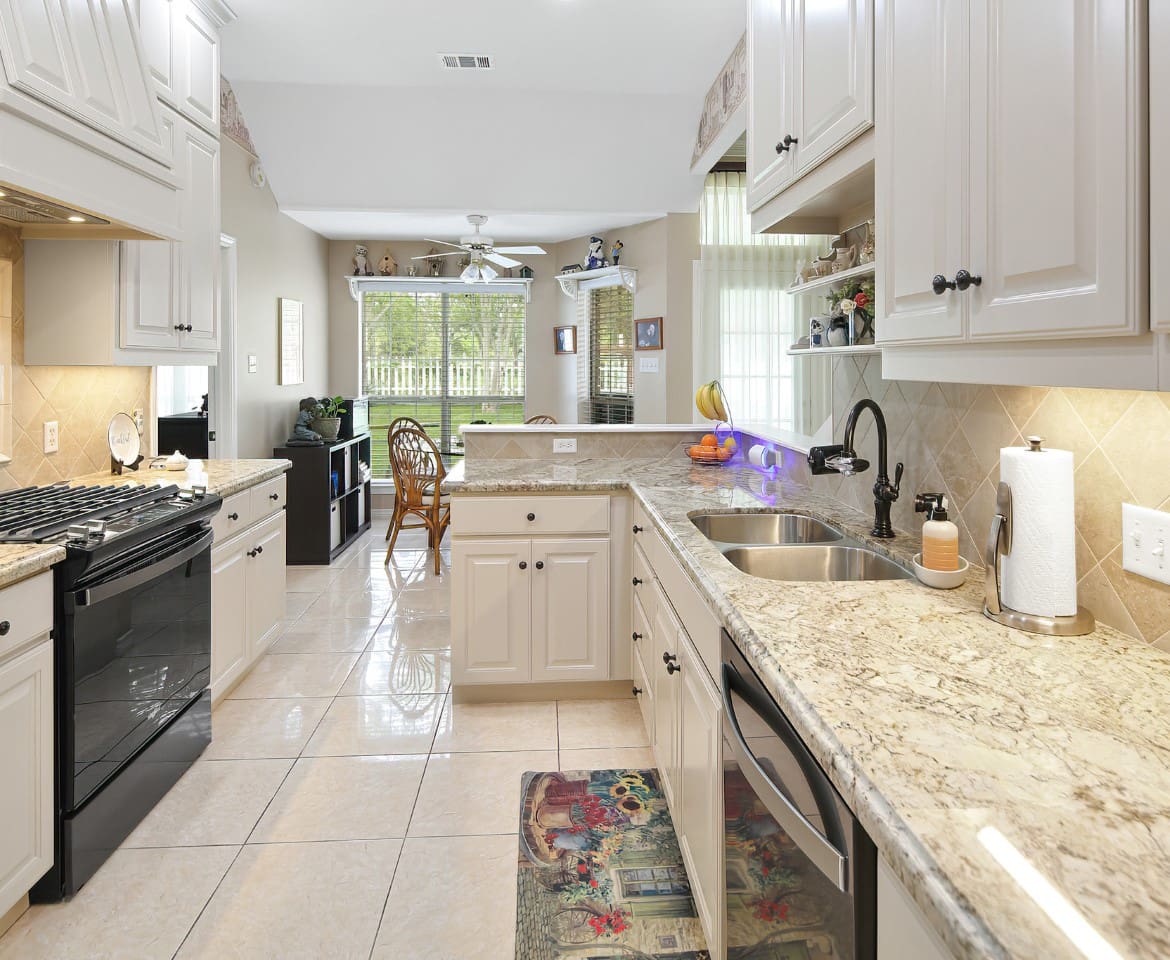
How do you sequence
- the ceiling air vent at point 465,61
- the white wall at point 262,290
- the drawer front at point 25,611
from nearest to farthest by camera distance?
the drawer front at point 25,611
the ceiling air vent at point 465,61
the white wall at point 262,290

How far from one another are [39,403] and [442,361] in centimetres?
515

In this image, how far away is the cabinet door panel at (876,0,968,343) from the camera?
3.81ft

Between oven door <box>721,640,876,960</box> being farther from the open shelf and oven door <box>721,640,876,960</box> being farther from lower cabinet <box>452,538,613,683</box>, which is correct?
lower cabinet <box>452,538,613,683</box>

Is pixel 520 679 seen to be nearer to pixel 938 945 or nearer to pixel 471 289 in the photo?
pixel 938 945

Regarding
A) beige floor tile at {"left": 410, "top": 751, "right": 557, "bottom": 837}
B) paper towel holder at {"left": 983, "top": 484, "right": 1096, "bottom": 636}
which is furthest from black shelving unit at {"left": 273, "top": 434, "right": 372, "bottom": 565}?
paper towel holder at {"left": 983, "top": 484, "right": 1096, "bottom": 636}

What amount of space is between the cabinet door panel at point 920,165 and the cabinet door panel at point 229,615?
2.47 m

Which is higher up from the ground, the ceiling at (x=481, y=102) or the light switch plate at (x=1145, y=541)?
the ceiling at (x=481, y=102)

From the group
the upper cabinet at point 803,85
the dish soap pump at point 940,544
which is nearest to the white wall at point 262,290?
the upper cabinet at point 803,85

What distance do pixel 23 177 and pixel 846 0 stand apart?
1963 mm

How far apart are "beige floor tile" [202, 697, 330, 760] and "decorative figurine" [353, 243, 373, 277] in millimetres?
5110

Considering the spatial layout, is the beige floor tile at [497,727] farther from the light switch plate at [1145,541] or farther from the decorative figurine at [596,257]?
the decorative figurine at [596,257]

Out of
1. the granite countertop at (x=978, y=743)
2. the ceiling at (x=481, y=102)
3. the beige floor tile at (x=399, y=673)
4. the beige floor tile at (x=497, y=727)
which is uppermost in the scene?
the ceiling at (x=481, y=102)

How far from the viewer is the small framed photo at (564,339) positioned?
7406mm

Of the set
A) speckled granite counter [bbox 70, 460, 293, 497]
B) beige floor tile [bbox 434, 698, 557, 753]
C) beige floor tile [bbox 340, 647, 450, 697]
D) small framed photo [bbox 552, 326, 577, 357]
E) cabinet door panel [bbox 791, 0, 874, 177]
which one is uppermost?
small framed photo [bbox 552, 326, 577, 357]
